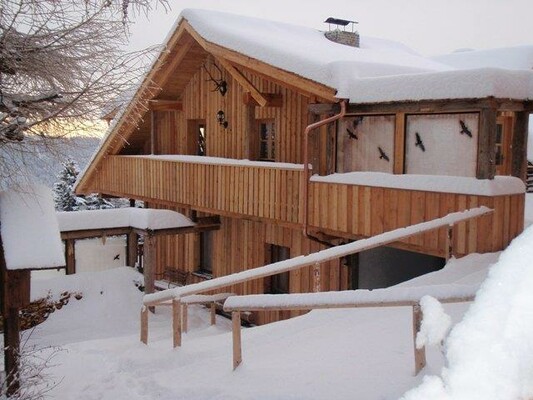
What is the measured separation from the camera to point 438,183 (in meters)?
9.41

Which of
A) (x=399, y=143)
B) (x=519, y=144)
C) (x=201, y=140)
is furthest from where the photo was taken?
(x=201, y=140)

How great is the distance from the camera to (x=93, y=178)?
19.9 m

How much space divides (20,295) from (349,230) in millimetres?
6002

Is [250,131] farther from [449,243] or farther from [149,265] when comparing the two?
[449,243]


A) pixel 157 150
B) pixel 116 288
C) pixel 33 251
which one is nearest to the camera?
pixel 33 251

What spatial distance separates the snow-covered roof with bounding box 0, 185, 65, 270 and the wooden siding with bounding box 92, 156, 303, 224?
606cm

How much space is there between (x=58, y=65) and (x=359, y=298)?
3.83 meters

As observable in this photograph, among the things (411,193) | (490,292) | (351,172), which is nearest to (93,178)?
(351,172)

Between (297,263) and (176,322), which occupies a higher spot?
(297,263)

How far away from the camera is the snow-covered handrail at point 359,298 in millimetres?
4152

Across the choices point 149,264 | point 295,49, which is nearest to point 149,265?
point 149,264

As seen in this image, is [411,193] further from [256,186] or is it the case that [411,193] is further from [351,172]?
[256,186]

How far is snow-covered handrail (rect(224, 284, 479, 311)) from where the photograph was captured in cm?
415

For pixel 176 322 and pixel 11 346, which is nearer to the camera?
pixel 11 346
